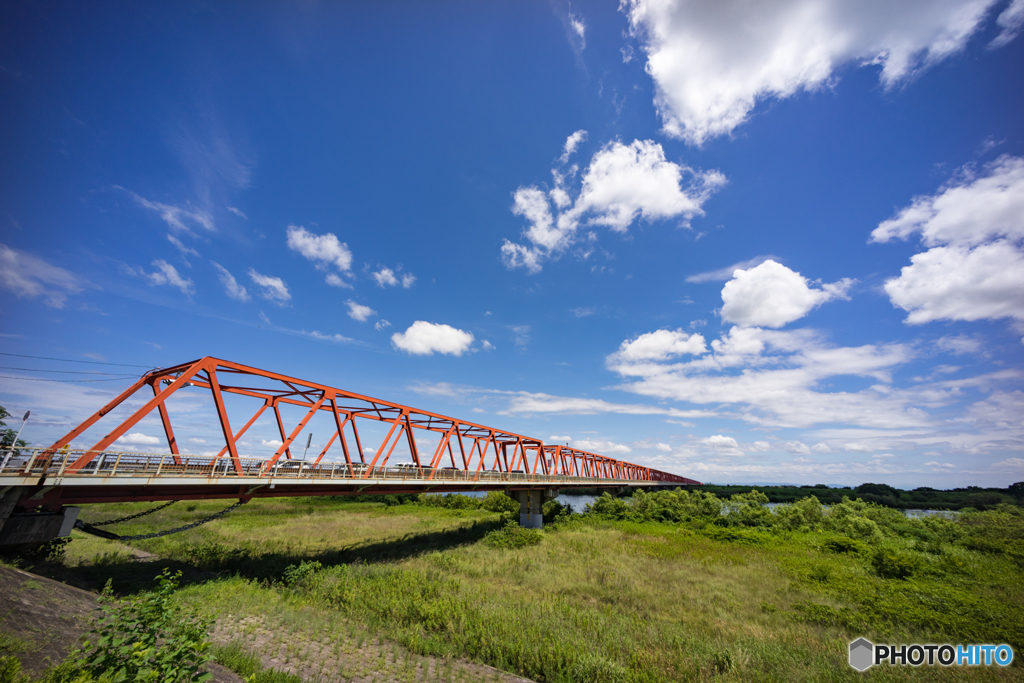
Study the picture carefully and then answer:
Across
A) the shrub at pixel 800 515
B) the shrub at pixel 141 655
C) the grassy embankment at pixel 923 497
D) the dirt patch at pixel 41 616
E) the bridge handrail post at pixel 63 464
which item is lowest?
the grassy embankment at pixel 923 497

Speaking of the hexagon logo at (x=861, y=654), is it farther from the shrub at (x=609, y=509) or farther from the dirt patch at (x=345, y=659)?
the shrub at (x=609, y=509)

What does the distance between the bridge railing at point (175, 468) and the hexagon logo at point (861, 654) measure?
1011 inches

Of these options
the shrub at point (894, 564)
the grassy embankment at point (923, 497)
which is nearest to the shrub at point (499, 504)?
A: the shrub at point (894, 564)

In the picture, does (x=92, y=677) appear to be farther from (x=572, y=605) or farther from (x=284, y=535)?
(x=284, y=535)

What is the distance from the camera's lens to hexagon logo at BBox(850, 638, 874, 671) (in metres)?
12.5

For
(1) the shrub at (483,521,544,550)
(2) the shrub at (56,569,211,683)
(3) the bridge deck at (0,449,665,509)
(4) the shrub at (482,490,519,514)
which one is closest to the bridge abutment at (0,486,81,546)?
(3) the bridge deck at (0,449,665,509)

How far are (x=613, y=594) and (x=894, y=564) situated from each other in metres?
19.1

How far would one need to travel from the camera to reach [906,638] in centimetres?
1439

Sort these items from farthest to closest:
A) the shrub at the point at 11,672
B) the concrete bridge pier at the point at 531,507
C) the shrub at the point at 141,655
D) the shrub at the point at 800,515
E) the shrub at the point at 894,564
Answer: the concrete bridge pier at the point at 531,507, the shrub at the point at 800,515, the shrub at the point at 894,564, the shrub at the point at 11,672, the shrub at the point at 141,655

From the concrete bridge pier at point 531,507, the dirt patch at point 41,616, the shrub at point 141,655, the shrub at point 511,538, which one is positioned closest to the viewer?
the shrub at point 141,655

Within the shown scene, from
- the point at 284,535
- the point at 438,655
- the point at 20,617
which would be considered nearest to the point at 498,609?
the point at 438,655

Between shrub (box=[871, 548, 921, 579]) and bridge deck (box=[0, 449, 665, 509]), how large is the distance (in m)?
31.9

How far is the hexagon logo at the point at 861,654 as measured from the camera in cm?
1249

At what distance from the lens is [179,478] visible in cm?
1638
